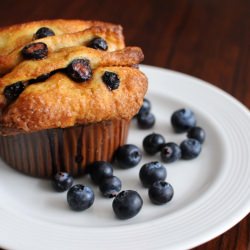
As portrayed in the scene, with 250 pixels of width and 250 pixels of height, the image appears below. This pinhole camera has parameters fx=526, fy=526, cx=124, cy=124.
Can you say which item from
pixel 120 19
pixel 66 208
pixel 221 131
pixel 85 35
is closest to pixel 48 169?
pixel 66 208

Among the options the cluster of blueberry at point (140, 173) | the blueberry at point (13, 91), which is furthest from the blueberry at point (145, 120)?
the blueberry at point (13, 91)

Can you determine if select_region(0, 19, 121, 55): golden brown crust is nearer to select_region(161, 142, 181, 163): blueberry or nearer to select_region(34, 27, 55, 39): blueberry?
select_region(34, 27, 55, 39): blueberry

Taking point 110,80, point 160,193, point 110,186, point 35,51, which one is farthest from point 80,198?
point 35,51

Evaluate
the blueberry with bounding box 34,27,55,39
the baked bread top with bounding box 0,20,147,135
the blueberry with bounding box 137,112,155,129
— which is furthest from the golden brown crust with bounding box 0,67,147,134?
the blueberry with bounding box 137,112,155,129

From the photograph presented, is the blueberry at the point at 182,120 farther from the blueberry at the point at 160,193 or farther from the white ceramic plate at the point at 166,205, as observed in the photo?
the blueberry at the point at 160,193

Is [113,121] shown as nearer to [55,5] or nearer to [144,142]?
[144,142]

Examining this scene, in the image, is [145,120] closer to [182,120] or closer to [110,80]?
[182,120]

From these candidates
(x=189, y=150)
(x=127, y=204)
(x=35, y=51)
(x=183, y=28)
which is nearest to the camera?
(x=127, y=204)
